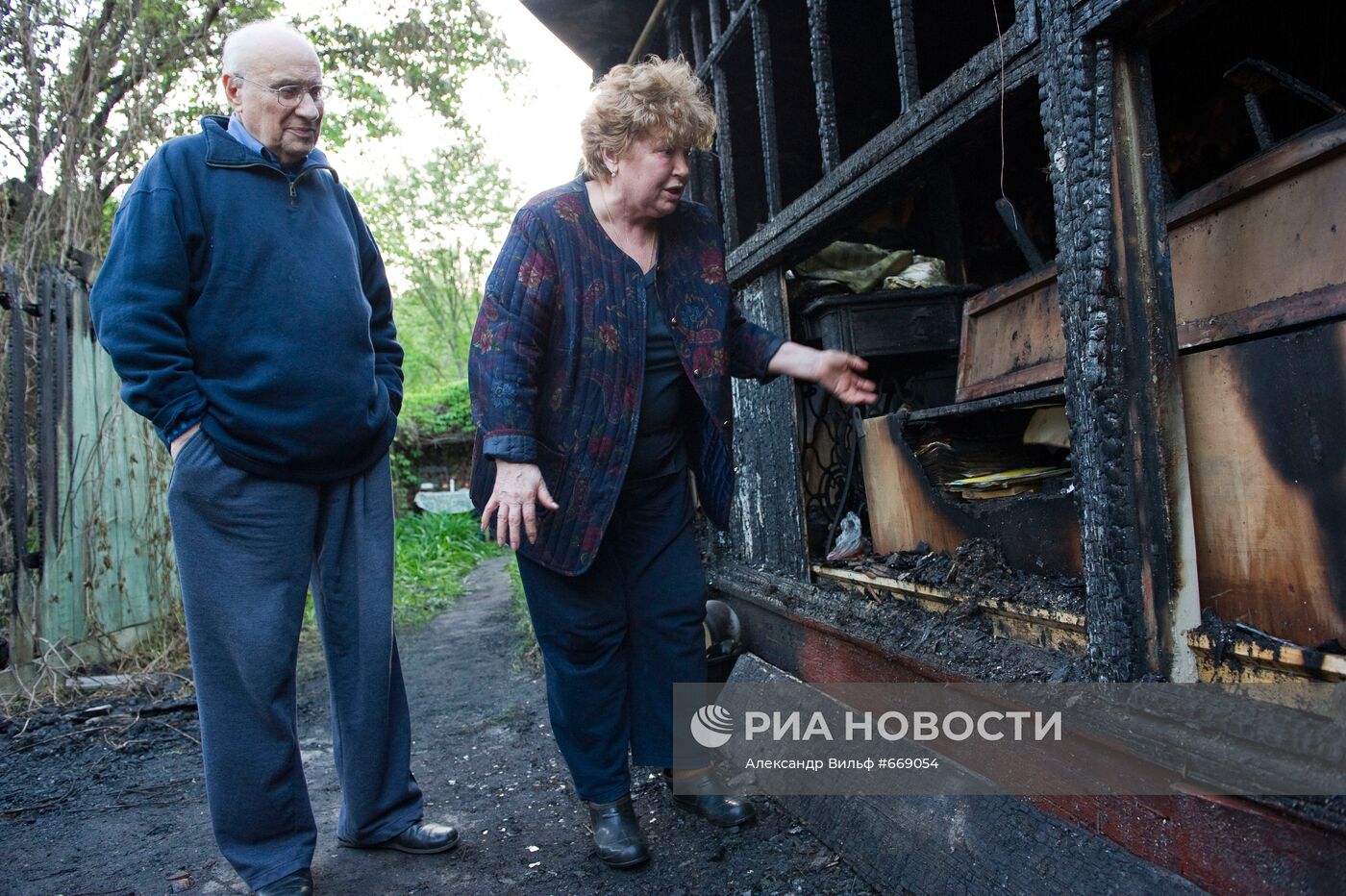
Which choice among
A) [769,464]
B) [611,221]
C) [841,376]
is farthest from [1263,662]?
[769,464]

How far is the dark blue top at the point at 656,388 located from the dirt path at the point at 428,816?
3.37 ft

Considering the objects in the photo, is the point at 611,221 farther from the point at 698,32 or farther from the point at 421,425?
the point at 421,425

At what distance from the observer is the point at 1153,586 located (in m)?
1.61

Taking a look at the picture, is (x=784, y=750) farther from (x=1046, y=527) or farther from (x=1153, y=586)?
(x=1153, y=586)

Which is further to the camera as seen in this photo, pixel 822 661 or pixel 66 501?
pixel 66 501

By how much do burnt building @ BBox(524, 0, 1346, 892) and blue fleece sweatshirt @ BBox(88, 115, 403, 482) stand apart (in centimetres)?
154

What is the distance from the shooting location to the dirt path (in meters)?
2.18

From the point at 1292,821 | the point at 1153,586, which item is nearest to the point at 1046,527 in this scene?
the point at 1153,586

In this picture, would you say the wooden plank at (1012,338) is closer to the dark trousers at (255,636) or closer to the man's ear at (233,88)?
the dark trousers at (255,636)

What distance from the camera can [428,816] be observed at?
2.66 metres

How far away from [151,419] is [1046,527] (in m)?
2.14

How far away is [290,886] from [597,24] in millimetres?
4437

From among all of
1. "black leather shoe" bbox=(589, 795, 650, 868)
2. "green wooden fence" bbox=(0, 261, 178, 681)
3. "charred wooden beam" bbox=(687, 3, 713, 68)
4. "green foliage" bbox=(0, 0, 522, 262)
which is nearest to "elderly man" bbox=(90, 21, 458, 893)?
"black leather shoe" bbox=(589, 795, 650, 868)

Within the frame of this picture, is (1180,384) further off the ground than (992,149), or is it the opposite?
(992,149)
